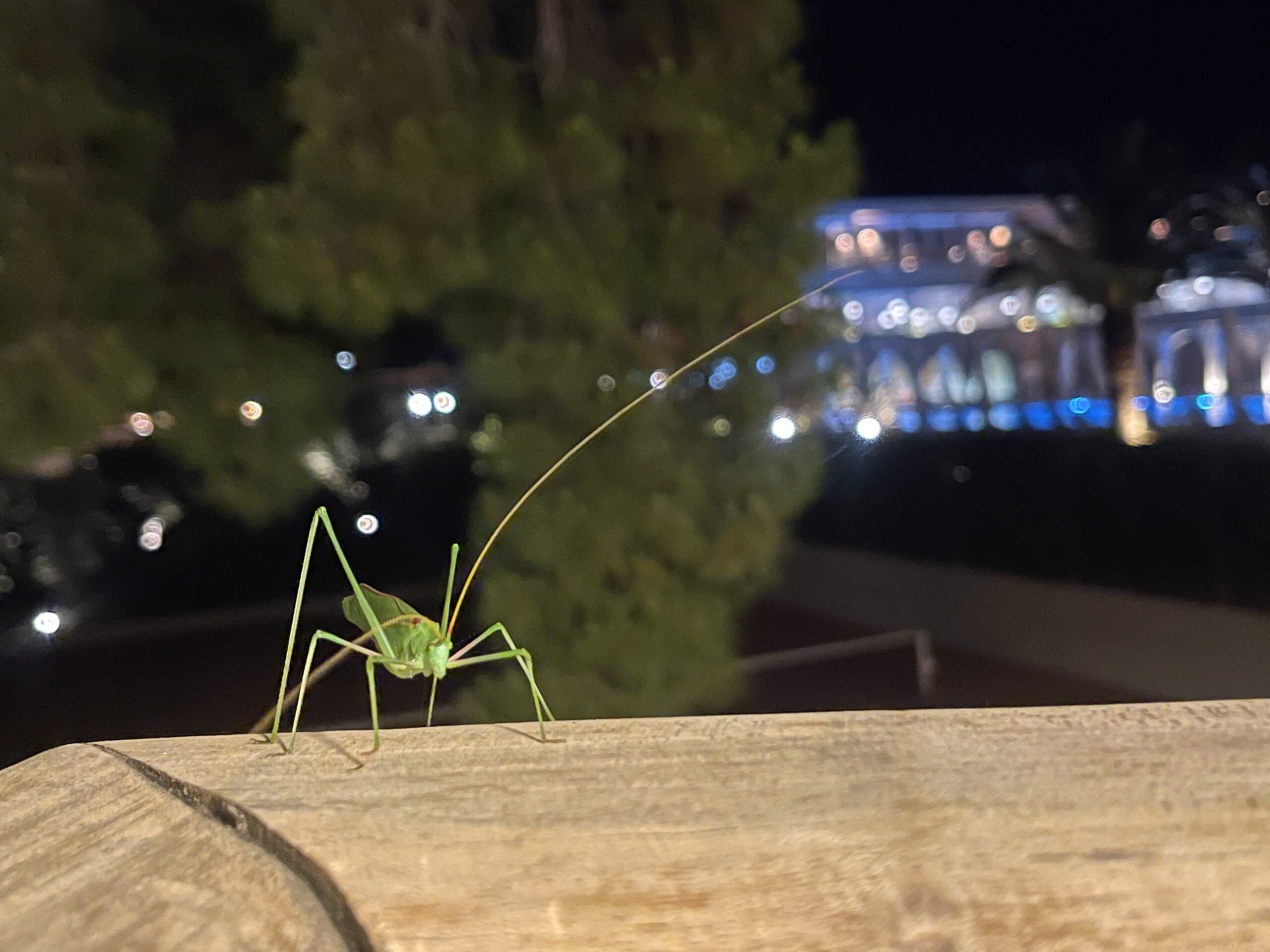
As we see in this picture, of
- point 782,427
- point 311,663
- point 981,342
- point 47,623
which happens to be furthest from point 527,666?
point 981,342

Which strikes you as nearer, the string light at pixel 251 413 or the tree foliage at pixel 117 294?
the tree foliage at pixel 117 294

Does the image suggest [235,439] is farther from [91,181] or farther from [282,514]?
[91,181]

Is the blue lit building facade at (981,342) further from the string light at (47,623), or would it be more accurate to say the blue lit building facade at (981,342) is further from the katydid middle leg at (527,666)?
the string light at (47,623)

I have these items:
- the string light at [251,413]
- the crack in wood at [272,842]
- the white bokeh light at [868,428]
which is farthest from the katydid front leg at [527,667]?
the white bokeh light at [868,428]

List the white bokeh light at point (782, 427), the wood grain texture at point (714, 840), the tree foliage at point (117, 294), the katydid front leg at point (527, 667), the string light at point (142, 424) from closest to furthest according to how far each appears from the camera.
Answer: the wood grain texture at point (714, 840) < the katydid front leg at point (527, 667) < the tree foliage at point (117, 294) < the string light at point (142, 424) < the white bokeh light at point (782, 427)

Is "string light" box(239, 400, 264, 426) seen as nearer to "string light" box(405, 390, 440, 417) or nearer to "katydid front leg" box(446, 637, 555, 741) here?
"string light" box(405, 390, 440, 417)

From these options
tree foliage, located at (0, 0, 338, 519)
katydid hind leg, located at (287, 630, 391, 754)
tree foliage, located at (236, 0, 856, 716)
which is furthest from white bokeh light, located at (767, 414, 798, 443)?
katydid hind leg, located at (287, 630, 391, 754)

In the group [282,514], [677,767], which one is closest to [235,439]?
[282,514]
